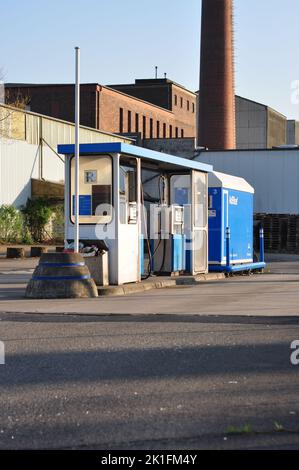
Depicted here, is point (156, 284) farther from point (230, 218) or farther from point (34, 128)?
point (34, 128)

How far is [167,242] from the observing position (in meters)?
22.9

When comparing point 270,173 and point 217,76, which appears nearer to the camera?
point 270,173

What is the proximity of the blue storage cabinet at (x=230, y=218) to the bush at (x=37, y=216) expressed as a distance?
20484 mm

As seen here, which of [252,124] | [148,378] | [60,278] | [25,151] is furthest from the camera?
[252,124]

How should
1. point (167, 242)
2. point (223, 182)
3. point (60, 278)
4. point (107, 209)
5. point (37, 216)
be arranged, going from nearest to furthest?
point (60, 278) → point (107, 209) → point (167, 242) → point (223, 182) → point (37, 216)

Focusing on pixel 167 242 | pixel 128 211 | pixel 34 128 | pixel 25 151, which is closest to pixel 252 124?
pixel 34 128

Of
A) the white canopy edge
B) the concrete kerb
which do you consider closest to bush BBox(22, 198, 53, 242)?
the white canopy edge

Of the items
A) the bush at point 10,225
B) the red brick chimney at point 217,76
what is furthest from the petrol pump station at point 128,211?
the red brick chimney at point 217,76

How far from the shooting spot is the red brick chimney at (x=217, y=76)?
5900 centimetres

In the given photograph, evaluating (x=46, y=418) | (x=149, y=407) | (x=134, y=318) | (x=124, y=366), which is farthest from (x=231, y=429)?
(x=134, y=318)

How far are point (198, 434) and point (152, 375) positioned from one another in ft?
7.75

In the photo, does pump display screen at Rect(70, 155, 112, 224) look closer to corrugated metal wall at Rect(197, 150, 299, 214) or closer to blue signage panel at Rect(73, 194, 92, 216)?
blue signage panel at Rect(73, 194, 92, 216)

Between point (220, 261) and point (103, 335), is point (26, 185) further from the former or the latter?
point (103, 335)

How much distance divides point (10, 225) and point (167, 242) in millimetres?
23918
